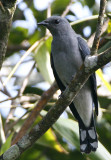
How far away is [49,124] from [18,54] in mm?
3451

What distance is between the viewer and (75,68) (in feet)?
15.2

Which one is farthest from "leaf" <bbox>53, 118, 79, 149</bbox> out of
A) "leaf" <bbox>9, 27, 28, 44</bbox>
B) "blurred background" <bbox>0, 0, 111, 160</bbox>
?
"leaf" <bbox>9, 27, 28, 44</bbox>

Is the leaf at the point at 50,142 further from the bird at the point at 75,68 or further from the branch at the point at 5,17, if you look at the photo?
the branch at the point at 5,17

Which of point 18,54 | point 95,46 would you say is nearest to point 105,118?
point 18,54

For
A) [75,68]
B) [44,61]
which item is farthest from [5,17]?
[44,61]

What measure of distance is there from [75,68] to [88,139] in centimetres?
92

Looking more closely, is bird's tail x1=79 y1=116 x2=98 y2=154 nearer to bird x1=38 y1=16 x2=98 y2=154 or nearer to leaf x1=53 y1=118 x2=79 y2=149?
bird x1=38 y1=16 x2=98 y2=154

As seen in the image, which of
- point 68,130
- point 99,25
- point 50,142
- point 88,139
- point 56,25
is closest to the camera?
point 99,25

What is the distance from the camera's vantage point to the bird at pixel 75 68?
15.1 ft

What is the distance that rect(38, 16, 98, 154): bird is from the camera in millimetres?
4609

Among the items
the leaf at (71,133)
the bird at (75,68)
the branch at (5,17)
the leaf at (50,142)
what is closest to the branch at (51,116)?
the leaf at (71,133)

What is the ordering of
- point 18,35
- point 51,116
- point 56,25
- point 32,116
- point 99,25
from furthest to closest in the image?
point 18,35
point 56,25
point 32,116
point 51,116
point 99,25

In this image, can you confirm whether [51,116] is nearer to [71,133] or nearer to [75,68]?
[71,133]

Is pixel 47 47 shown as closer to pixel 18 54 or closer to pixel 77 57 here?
pixel 77 57
